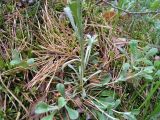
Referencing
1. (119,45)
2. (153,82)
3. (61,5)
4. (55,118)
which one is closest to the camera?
(55,118)

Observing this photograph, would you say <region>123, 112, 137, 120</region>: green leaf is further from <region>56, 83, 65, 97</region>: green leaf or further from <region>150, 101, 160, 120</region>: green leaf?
<region>56, 83, 65, 97</region>: green leaf

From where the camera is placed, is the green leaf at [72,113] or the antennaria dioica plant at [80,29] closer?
the antennaria dioica plant at [80,29]

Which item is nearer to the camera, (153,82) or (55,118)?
(55,118)

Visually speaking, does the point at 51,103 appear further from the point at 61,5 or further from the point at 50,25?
the point at 61,5

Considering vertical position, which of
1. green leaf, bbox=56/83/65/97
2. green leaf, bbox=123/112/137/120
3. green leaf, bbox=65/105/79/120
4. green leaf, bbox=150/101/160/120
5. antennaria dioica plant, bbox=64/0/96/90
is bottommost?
green leaf, bbox=150/101/160/120

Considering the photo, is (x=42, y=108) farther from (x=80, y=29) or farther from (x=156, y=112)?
(x=156, y=112)

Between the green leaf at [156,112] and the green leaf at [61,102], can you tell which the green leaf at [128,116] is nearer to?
the green leaf at [156,112]

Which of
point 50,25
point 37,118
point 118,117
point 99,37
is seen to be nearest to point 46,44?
point 50,25

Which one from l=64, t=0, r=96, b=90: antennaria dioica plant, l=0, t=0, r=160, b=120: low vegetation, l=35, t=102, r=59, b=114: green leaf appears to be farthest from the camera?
l=0, t=0, r=160, b=120: low vegetation

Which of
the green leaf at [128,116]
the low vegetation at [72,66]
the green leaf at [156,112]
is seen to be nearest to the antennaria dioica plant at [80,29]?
the low vegetation at [72,66]

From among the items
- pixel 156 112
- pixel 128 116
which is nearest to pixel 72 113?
pixel 128 116

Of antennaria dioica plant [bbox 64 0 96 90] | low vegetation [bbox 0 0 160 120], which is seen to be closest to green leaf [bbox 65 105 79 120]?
low vegetation [bbox 0 0 160 120]
